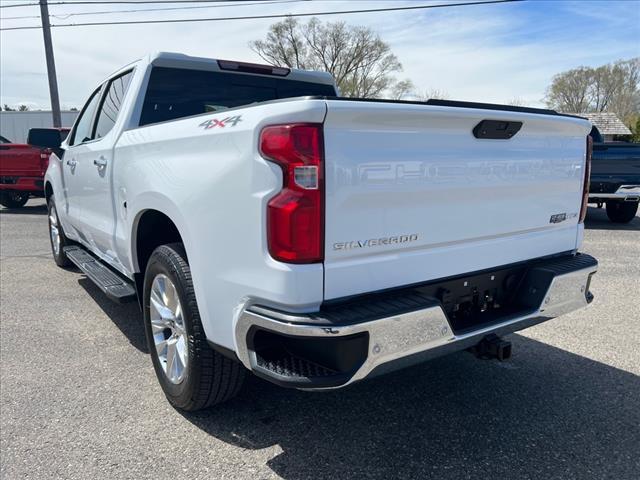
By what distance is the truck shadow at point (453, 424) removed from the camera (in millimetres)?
2553

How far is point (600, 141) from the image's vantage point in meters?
10.2

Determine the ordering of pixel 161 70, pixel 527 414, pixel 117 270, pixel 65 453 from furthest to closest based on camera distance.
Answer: pixel 117 270, pixel 161 70, pixel 527 414, pixel 65 453

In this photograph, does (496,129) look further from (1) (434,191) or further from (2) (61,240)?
(2) (61,240)

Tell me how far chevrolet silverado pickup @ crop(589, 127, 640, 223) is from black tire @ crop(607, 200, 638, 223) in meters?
0.54

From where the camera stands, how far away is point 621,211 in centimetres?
1066

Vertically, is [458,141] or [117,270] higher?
[458,141]

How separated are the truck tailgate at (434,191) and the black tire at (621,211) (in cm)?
871

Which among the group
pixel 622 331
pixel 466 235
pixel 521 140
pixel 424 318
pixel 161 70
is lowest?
pixel 622 331

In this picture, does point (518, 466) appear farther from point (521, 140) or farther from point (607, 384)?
point (521, 140)

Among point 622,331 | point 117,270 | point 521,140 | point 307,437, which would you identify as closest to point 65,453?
point 307,437

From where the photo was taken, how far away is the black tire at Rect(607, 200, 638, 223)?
1046 cm

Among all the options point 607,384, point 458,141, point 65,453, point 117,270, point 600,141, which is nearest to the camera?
point 458,141

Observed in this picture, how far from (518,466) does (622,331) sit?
94.7 inches

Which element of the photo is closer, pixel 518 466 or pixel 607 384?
pixel 518 466
